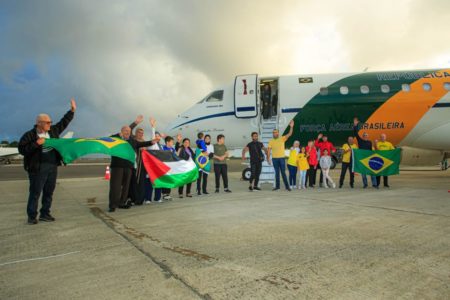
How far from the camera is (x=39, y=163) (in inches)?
204

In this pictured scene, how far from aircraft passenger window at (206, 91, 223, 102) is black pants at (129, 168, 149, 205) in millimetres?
6230

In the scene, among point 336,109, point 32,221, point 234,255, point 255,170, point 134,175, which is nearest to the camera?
point 234,255

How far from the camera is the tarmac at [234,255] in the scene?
2340 mm

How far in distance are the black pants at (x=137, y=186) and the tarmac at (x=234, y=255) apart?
1333 millimetres

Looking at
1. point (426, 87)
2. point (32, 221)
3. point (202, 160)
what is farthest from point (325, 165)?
point (32, 221)

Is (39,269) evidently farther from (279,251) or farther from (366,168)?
(366,168)

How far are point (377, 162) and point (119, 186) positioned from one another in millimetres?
7769

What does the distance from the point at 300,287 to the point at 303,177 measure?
7.92m

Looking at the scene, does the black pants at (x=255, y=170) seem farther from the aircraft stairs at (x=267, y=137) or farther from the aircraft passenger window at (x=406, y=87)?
the aircraft passenger window at (x=406, y=87)

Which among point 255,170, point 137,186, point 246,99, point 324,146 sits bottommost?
point 137,186

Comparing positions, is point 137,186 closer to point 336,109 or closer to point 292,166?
point 292,166

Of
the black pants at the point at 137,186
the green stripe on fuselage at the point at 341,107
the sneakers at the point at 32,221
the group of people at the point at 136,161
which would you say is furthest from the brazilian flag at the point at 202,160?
the sneakers at the point at 32,221

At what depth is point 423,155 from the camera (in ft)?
46.8

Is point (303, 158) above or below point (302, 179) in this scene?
above
